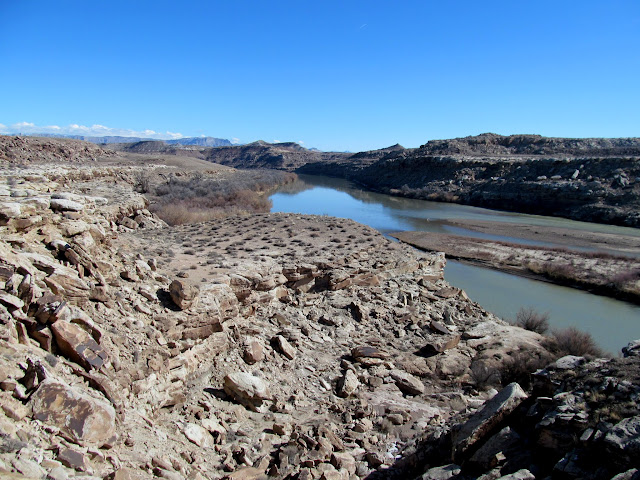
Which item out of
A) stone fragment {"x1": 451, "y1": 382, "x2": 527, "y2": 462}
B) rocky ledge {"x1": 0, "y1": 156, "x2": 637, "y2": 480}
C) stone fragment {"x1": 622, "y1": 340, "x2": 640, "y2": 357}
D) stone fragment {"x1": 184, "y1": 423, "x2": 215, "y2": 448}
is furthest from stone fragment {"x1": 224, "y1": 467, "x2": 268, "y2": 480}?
stone fragment {"x1": 622, "y1": 340, "x2": 640, "y2": 357}

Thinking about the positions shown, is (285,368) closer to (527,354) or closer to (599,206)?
(527,354)

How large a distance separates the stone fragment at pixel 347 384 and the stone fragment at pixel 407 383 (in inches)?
33.9

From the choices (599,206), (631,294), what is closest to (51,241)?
(631,294)

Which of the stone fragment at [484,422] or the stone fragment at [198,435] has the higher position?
the stone fragment at [484,422]

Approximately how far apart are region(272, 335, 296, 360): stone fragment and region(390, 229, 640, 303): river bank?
1571cm

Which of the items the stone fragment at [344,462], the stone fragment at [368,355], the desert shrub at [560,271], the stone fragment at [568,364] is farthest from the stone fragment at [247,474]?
the desert shrub at [560,271]

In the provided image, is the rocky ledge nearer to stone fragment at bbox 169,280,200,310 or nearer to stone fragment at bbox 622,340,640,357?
stone fragment at bbox 169,280,200,310

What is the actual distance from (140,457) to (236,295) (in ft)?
15.7

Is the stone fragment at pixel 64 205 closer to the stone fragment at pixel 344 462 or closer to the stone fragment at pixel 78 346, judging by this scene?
the stone fragment at pixel 78 346

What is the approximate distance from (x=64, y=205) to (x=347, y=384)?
5.90m

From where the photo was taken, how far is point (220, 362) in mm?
7051

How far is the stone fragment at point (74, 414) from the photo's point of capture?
3.62 meters

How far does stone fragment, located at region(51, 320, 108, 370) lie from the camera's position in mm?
4551

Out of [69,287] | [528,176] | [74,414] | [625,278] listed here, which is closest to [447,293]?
[69,287]
